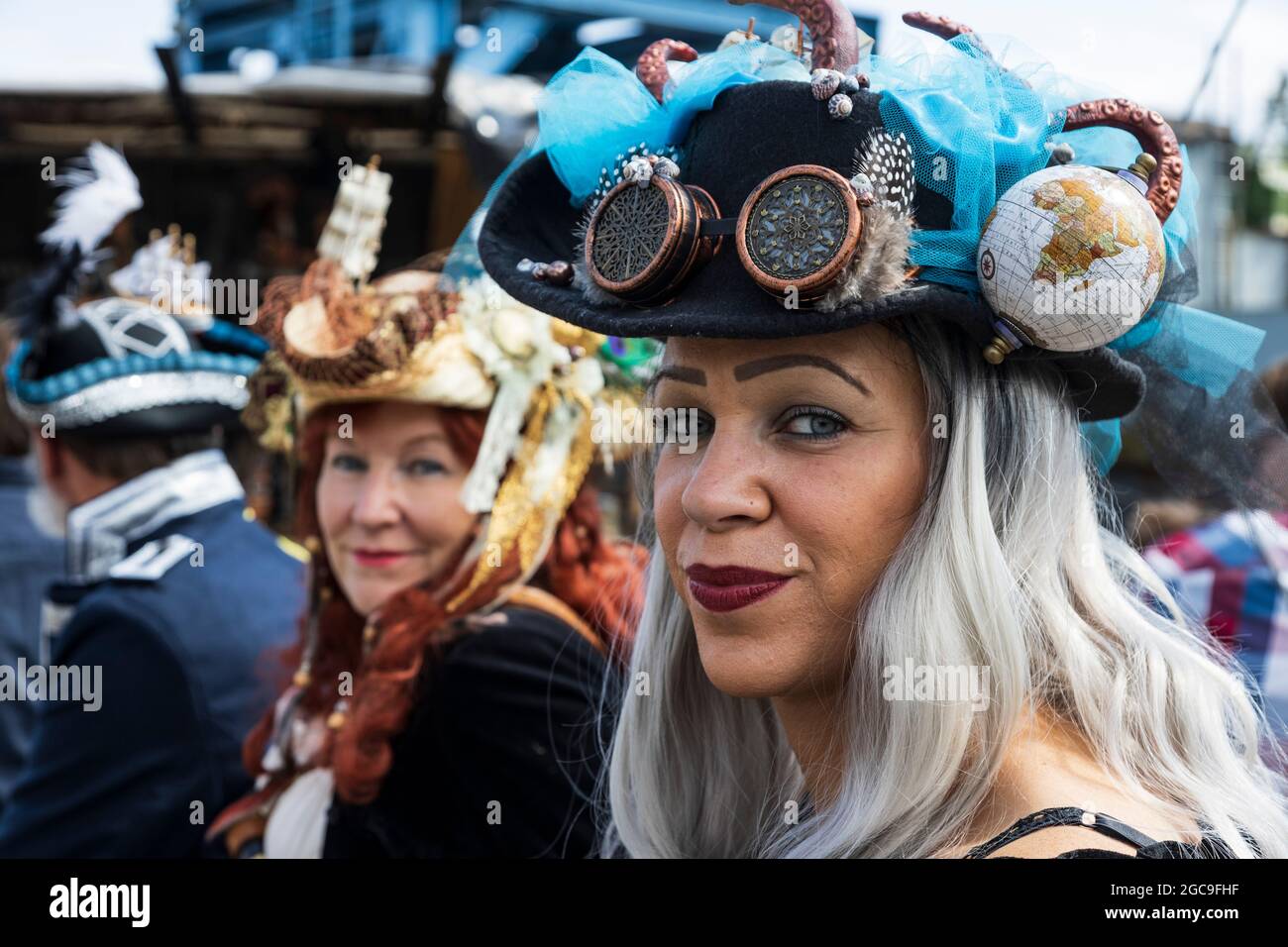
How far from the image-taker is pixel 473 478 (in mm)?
2506

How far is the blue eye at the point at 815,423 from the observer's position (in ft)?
4.64

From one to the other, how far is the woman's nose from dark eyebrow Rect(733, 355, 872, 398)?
71 mm

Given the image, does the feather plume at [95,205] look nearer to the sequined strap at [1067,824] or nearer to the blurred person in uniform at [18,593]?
the blurred person in uniform at [18,593]

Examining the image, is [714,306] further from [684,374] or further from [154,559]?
[154,559]

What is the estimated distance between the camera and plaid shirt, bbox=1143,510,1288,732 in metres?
3.04

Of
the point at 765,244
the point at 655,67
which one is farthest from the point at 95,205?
the point at 765,244

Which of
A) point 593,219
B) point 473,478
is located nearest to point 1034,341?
point 593,219

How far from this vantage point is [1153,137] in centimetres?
146

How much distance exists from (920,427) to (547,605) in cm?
131

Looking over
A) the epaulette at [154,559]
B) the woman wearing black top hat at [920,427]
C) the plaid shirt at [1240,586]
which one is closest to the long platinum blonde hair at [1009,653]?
the woman wearing black top hat at [920,427]

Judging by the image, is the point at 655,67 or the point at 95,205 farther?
the point at 95,205

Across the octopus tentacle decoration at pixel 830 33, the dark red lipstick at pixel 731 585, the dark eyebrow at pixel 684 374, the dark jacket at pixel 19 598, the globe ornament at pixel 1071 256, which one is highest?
the octopus tentacle decoration at pixel 830 33

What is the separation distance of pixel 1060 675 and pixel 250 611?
2.16 metres
